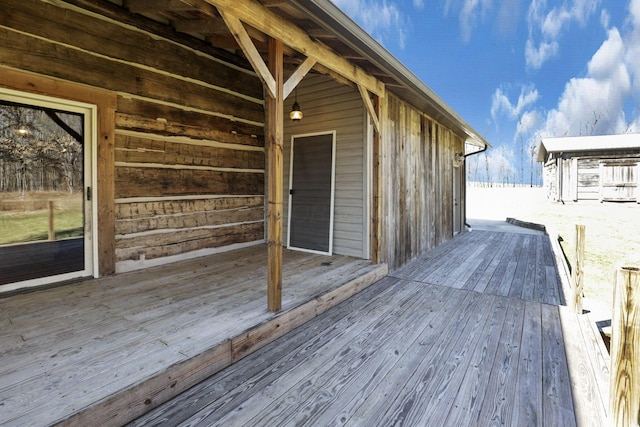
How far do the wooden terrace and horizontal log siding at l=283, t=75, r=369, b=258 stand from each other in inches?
40.7

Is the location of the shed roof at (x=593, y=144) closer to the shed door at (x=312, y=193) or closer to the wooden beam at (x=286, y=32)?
the shed door at (x=312, y=193)

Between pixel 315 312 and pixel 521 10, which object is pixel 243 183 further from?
pixel 521 10

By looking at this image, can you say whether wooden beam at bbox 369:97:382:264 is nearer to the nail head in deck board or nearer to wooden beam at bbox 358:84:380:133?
wooden beam at bbox 358:84:380:133

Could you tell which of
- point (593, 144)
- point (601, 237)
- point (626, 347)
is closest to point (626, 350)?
point (626, 347)

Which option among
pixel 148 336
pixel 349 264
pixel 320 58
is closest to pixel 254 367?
pixel 148 336

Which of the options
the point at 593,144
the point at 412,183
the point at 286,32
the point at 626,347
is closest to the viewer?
the point at 626,347

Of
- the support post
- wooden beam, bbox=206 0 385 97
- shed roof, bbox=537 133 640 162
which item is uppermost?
shed roof, bbox=537 133 640 162

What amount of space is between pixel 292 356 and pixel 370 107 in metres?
2.98

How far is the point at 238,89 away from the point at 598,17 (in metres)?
99.2

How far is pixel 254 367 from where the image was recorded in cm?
208

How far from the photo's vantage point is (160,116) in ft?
12.3

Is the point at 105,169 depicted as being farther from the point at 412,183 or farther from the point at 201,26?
the point at 412,183

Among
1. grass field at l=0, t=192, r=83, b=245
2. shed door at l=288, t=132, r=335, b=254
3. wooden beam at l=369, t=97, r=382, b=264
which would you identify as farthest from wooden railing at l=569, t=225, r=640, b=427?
grass field at l=0, t=192, r=83, b=245

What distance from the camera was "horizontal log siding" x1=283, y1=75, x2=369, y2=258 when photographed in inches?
173
